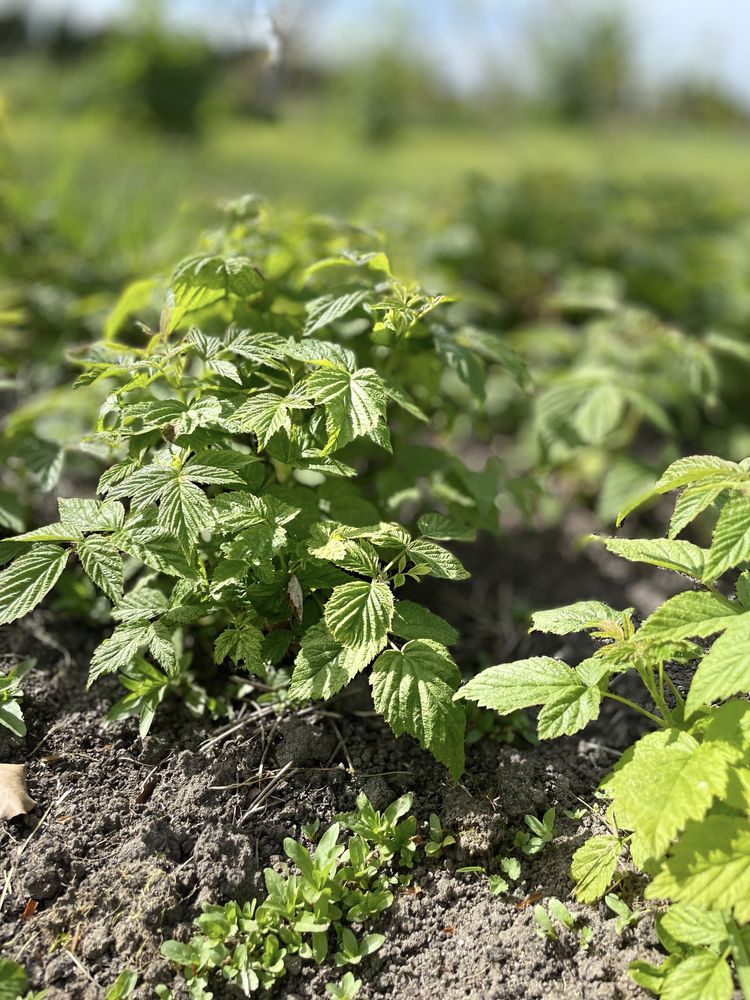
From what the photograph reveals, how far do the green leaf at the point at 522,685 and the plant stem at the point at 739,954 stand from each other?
0.43 m

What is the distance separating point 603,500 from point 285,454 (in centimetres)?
127

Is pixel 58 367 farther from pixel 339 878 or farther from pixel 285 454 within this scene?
pixel 339 878

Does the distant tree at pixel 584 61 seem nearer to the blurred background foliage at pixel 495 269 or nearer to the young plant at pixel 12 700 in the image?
the blurred background foliage at pixel 495 269

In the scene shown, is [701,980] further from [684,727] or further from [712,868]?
[684,727]

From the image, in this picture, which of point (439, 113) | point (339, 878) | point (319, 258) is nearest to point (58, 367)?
point (319, 258)

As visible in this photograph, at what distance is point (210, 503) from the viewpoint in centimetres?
161

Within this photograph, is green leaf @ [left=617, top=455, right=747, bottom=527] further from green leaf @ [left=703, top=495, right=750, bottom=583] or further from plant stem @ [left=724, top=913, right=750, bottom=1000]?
plant stem @ [left=724, top=913, right=750, bottom=1000]

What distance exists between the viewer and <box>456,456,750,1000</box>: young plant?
125cm

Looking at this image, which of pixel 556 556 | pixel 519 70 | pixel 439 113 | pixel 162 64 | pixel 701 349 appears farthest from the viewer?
pixel 519 70

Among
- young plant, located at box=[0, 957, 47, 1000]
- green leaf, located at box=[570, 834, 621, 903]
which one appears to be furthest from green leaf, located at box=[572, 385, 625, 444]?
young plant, located at box=[0, 957, 47, 1000]

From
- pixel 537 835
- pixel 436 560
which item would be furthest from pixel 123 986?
pixel 436 560

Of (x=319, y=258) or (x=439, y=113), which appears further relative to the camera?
(x=439, y=113)

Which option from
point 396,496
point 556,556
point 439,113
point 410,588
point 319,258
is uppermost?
point 319,258

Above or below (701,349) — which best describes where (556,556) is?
below
